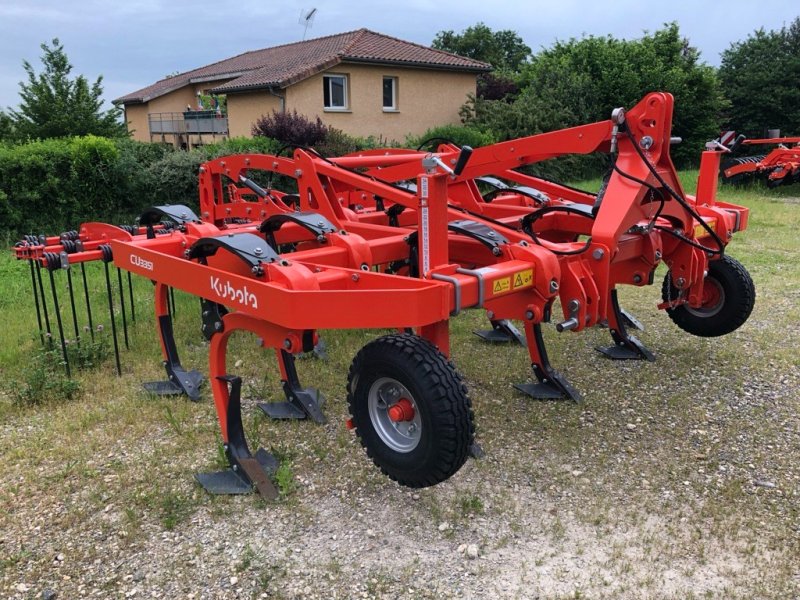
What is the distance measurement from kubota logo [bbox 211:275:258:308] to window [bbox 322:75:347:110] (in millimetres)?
18401

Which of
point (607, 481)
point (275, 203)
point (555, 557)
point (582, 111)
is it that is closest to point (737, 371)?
point (607, 481)

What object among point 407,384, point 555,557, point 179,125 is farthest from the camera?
point 179,125

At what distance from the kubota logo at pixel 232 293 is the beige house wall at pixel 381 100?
17953 millimetres

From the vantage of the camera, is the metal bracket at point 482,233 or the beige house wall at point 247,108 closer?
the metal bracket at point 482,233

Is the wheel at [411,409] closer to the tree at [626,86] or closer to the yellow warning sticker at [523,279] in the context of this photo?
the yellow warning sticker at [523,279]

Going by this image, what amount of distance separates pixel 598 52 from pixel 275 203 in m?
20.6

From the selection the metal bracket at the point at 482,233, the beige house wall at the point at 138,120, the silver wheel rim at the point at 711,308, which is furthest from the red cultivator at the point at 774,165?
the beige house wall at the point at 138,120

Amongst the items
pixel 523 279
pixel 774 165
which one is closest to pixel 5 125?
pixel 774 165

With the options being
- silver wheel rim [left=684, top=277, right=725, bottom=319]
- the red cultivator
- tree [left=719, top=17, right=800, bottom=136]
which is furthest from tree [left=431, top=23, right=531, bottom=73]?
silver wheel rim [left=684, top=277, right=725, bottom=319]

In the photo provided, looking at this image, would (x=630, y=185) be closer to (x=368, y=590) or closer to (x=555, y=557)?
(x=555, y=557)

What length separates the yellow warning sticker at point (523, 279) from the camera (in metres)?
3.03

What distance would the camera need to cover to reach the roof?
19.9 meters

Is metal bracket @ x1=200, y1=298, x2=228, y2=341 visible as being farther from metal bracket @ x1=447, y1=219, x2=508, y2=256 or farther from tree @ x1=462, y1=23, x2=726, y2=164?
tree @ x1=462, y1=23, x2=726, y2=164

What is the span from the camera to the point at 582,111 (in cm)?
2083
